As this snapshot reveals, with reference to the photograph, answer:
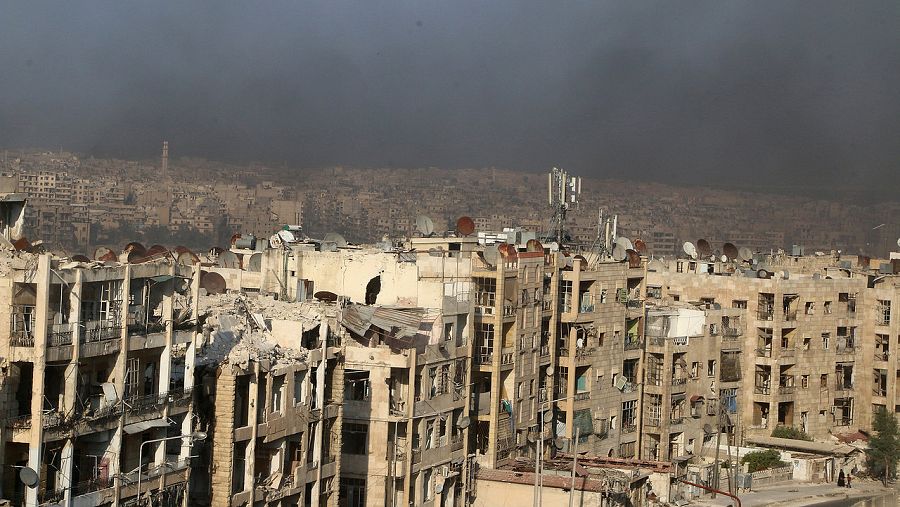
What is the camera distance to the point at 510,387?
62.2m

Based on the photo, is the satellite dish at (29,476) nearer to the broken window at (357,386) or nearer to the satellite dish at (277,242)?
the broken window at (357,386)

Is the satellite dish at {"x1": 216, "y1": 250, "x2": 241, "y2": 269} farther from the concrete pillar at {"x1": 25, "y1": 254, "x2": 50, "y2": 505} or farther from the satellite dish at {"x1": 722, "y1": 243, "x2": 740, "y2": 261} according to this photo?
the concrete pillar at {"x1": 25, "y1": 254, "x2": 50, "y2": 505}

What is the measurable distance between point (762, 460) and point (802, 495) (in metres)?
3.47

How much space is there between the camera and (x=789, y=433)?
260 feet

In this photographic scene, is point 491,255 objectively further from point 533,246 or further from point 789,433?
point 789,433

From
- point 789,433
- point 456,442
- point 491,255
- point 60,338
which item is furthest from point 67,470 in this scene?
point 789,433

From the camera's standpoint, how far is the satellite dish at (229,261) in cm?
7488

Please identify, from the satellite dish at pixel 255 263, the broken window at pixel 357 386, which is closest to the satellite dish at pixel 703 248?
the satellite dish at pixel 255 263

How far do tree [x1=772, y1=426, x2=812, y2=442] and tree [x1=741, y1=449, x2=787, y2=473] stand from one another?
5.13 meters

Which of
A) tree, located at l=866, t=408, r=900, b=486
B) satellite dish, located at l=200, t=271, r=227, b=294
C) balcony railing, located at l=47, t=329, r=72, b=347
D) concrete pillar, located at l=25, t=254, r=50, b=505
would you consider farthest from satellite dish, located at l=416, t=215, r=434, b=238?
concrete pillar, located at l=25, t=254, r=50, b=505

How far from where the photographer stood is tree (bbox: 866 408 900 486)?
77375 mm

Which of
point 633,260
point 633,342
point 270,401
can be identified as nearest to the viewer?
point 270,401

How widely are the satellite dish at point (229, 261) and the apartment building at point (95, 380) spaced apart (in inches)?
1361

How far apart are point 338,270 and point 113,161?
112957mm
